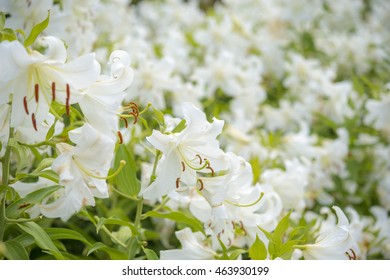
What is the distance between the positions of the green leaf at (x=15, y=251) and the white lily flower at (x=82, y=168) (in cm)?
8

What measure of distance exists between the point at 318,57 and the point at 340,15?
0.58 meters

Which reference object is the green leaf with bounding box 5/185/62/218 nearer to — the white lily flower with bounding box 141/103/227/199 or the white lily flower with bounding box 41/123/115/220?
the white lily flower with bounding box 41/123/115/220

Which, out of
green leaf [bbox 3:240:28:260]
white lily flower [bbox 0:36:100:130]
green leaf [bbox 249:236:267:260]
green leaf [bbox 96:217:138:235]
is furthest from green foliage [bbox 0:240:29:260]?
green leaf [bbox 249:236:267:260]

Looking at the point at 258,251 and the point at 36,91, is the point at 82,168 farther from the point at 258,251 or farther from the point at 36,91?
the point at 258,251

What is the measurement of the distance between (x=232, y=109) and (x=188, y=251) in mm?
1022

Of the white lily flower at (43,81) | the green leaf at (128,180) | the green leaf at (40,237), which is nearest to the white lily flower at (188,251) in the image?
the green leaf at (128,180)

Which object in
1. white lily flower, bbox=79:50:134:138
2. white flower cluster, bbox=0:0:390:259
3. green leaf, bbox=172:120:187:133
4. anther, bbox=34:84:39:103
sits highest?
anther, bbox=34:84:39:103

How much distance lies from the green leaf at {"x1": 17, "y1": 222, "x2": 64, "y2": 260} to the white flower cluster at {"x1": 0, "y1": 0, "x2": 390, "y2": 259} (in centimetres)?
4

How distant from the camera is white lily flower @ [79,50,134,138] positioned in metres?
0.82

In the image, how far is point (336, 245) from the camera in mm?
960

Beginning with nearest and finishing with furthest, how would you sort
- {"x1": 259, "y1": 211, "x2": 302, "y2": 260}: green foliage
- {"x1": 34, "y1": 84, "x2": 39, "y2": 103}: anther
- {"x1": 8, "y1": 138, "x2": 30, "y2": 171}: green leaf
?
{"x1": 34, "y1": 84, "x2": 39, "y2": 103}: anther < {"x1": 8, "y1": 138, "x2": 30, "y2": 171}: green leaf < {"x1": 259, "y1": 211, "x2": 302, "y2": 260}: green foliage

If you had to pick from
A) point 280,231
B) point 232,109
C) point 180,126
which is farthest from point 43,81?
point 232,109

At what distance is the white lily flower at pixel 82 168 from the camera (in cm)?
80

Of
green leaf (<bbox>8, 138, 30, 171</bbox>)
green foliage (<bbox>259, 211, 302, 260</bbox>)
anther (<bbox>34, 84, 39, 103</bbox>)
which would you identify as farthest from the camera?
green foliage (<bbox>259, 211, 302, 260</bbox>)
